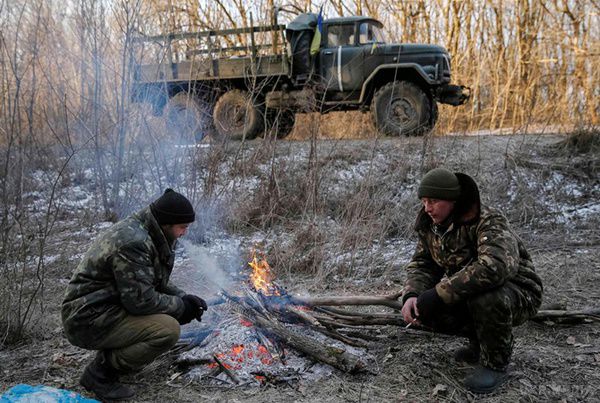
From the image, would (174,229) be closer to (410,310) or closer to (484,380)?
(410,310)

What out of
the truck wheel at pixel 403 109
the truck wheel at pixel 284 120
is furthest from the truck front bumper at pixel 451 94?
the truck wheel at pixel 284 120

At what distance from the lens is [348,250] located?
597 cm

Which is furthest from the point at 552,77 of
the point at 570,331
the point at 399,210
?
the point at 570,331

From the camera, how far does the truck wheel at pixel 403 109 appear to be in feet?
32.1

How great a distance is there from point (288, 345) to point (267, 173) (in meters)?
4.76

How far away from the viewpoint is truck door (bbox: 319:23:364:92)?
1044 centimetres

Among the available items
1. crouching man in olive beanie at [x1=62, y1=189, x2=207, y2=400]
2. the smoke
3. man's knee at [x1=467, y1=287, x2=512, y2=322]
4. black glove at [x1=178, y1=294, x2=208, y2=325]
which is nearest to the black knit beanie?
crouching man in olive beanie at [x1=62, y1=189, x2=207, y2=400]

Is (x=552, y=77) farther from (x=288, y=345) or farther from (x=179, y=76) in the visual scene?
(x=288, y=345)

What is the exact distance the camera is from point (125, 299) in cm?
279

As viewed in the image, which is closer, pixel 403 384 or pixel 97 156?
pixel 403 384

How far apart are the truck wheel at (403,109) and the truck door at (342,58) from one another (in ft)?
2.44

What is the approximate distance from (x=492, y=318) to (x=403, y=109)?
770 cm

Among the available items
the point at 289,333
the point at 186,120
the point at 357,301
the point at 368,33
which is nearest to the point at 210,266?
the point at 186,120

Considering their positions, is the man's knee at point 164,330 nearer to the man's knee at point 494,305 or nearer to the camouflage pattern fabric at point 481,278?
the camouflage pattern fabric at point 481,278
